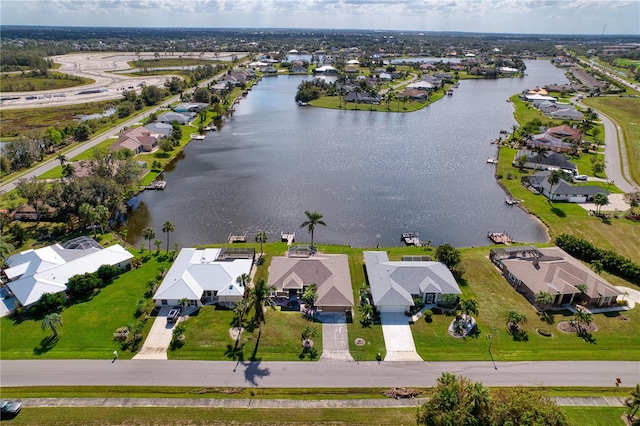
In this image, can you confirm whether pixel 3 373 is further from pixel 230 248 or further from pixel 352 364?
pixel 352 364

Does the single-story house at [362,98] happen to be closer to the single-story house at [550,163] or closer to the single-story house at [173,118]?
the single-story house at [173,118]

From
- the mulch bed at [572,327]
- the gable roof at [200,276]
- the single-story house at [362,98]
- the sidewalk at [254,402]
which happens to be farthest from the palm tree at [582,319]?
the single-story house at [362,98]

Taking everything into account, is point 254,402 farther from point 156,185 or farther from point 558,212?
point 558,212

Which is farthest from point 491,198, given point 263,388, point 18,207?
point 18,207

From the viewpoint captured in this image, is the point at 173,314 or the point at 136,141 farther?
the point at 136,141

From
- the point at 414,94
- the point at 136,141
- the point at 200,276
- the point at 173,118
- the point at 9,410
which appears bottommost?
the point at 9,410

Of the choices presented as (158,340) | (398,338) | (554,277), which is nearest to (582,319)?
(554,277)
